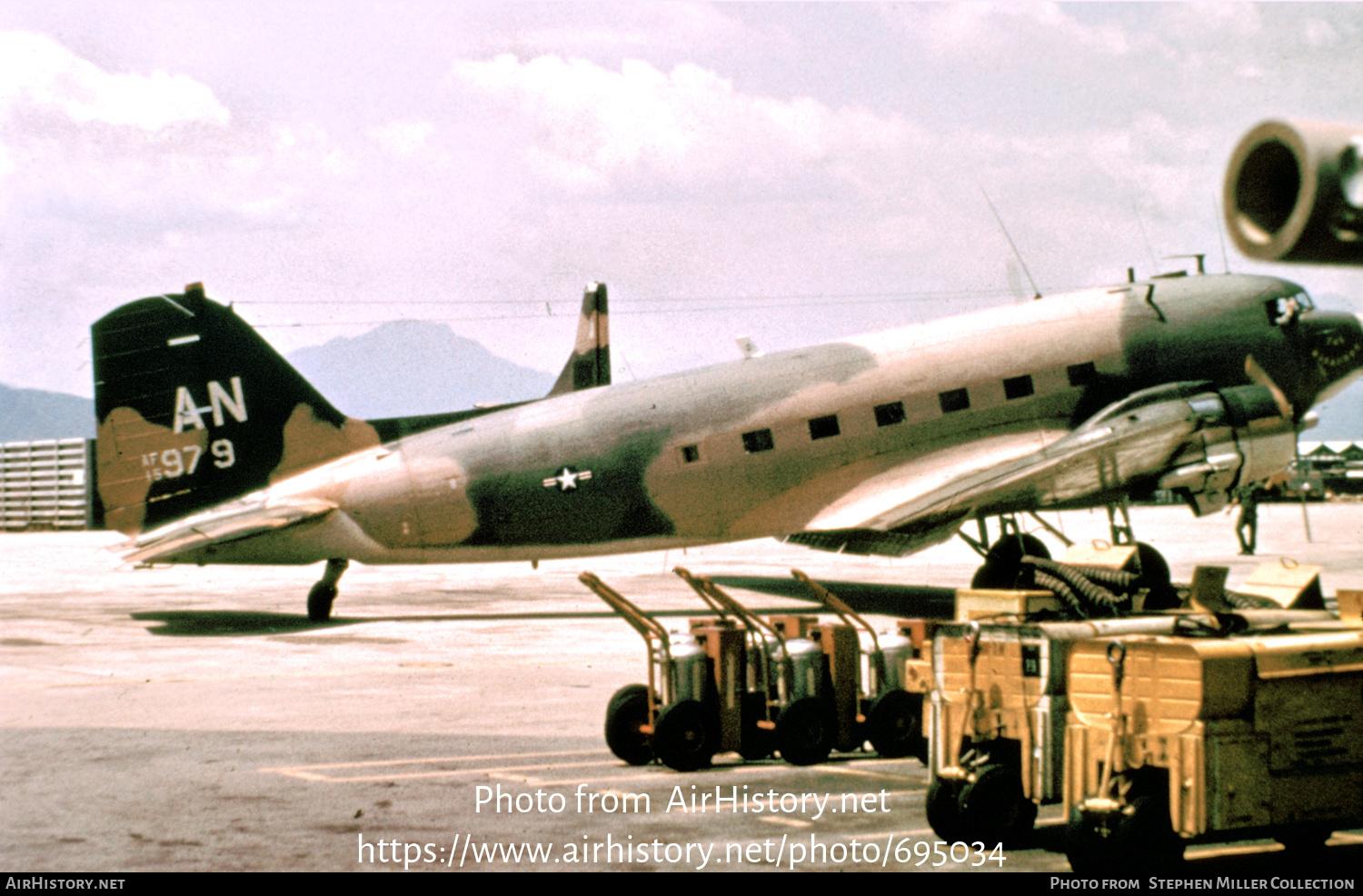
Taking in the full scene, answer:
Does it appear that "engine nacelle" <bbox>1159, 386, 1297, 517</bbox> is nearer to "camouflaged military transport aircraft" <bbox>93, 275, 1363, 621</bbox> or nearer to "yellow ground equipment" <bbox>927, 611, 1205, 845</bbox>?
"camouflaged military transport aircraft" <bbox>93, 275, 1363, 621</bbox>

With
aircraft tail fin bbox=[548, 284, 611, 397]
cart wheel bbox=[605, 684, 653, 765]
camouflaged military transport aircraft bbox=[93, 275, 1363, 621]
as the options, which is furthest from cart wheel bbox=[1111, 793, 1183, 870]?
aircraft tail fin bbox=[548, 284, 611, 397]

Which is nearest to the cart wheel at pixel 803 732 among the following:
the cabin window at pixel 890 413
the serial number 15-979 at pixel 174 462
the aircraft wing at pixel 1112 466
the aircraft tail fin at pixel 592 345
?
the aircraft wing at pixel 1112 466

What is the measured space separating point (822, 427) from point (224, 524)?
1112 cm

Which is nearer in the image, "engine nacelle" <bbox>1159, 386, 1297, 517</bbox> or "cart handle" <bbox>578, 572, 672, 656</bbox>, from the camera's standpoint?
"cart handle" <bbox>578, 572, 672, 656</bbox>

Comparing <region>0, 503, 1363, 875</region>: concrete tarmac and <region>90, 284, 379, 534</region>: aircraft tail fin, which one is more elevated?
<region>90, 284, 379, 534</region>: aircraft tail fin

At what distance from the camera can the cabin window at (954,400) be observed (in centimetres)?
2448

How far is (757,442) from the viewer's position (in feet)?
80.7

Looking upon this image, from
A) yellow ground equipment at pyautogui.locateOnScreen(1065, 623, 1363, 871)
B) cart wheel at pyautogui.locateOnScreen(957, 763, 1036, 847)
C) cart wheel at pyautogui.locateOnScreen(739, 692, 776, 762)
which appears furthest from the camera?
cart wheel at pyautogui.locateOnScreen(739, 692, 776, 762)

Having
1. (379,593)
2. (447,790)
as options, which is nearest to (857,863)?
(447,790)

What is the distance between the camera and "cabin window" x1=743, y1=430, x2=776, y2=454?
80.7 ft

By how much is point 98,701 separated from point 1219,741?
511 inches

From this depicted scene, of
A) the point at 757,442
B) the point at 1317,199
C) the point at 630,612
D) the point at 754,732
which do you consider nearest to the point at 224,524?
the point at 757,442

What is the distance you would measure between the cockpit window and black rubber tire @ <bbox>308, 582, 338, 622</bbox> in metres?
18.7

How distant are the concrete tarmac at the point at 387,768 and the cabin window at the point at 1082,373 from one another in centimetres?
558
